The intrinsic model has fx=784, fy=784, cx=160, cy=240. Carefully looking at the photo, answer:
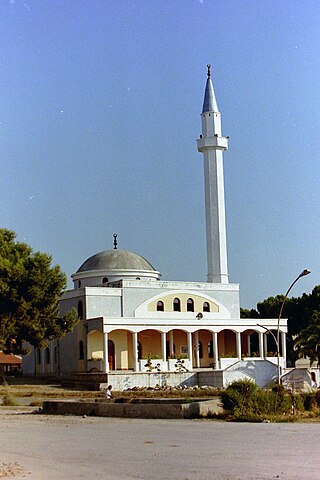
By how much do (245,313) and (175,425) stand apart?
173 feet

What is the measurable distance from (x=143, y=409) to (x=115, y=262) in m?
36.9

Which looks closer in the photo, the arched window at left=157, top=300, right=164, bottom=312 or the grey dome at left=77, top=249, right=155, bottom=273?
the arched window at left=157, top=300, right=164, bottom=312

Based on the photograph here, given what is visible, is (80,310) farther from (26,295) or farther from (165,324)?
(26,295)

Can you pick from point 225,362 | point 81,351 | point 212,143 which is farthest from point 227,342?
point 212,143

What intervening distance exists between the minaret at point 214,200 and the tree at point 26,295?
16.0 m

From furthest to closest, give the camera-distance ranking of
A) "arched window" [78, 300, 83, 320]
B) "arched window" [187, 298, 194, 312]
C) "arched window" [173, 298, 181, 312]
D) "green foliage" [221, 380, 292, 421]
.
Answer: "arched window" [187, 298, 194, 312] → "arched window" [173, 298, 181, 312] → "arched window" [78, 300, 83, 320] → "green foliage" [221, 380, 292, 421]

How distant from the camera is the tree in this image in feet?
144

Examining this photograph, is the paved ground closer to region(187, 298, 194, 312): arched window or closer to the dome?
region(187, 298, 194, 312): arched window

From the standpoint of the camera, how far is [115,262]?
59500 mm

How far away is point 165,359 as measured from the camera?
51781mm

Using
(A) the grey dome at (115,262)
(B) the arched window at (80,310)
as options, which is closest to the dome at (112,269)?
(A) the grey dome at (115,262)

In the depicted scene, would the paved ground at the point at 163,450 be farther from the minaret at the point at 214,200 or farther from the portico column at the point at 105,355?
the minaret at the point at 214,200

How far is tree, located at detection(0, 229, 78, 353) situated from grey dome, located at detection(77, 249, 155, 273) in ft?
43.1

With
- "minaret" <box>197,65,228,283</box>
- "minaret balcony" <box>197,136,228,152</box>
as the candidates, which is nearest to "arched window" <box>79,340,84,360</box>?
"minaret" <box>197,65,228,283</box>
